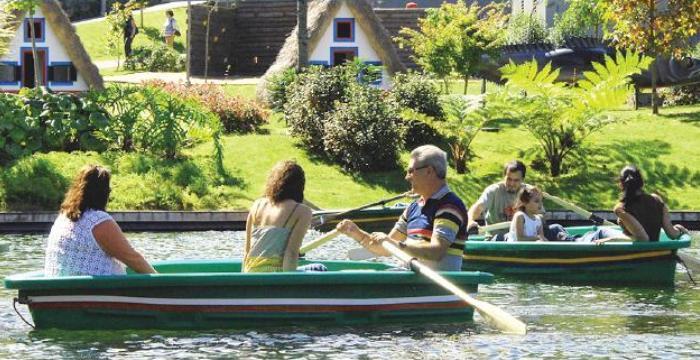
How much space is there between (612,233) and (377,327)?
5771 millimetres

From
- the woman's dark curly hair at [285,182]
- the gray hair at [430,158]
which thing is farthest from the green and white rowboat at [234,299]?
the gray hair at [430,158]

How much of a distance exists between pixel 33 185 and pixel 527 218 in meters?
11.2

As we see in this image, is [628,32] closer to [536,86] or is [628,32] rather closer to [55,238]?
[536,86]

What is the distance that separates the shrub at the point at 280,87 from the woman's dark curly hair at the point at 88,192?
21.5 metres

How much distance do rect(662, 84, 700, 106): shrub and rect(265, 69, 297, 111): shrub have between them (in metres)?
9.75

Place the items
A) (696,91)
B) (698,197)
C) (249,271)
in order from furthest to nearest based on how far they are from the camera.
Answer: (696,91), (698,197), (249,271)

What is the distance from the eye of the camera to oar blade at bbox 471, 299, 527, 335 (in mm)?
13398

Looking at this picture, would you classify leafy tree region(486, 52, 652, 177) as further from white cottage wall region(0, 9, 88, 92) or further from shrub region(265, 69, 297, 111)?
white cottage wall region(0, 9, 88, 92)

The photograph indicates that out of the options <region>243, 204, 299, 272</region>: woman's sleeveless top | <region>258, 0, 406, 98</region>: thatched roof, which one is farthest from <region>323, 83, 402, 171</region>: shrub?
<region>243, 204, 299, 272</region>: woman's sleeveless top

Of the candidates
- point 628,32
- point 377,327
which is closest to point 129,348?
point 377,327

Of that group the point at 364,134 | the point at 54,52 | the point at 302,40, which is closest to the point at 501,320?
the point at 364,134

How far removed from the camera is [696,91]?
3912 cm

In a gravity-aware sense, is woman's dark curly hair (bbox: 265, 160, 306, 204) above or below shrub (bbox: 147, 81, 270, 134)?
above

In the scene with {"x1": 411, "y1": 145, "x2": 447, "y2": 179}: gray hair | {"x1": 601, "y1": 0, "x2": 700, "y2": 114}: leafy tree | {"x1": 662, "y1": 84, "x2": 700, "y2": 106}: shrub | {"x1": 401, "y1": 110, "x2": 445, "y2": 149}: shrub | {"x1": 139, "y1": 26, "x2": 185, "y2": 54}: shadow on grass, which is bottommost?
{"x1": 401, "y1": 110, "x2": 445, "y2": 149}: shrub
